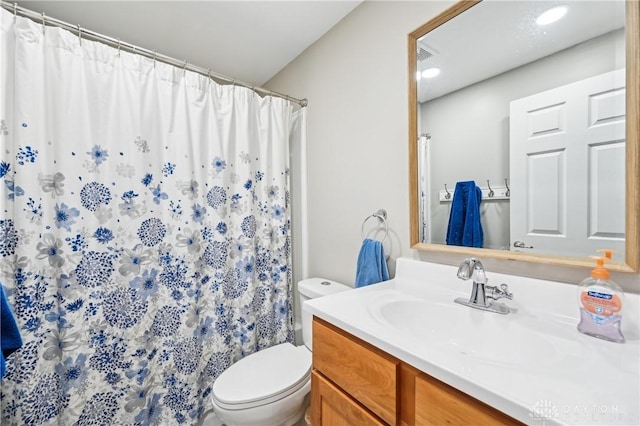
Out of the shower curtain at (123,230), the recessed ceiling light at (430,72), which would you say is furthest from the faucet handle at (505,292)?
the shower curtain at (123,230)

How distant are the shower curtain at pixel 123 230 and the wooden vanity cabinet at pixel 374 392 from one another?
840 millimetres

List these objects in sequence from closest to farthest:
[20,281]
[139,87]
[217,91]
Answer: [20,281] → [139,87] → [217,91]

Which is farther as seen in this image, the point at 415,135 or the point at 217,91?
the point at 217,91

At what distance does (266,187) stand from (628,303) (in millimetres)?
1597

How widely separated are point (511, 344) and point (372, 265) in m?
0.59

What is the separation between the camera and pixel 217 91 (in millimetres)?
1546

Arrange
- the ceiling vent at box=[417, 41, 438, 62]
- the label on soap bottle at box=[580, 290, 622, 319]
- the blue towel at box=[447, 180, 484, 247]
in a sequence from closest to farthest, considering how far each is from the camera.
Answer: the label on soap bottle at box=[580, 290, 622, 319] < the blue towel at box=[447, 180, 484, 247] < the ceiling vent at box=[417, 41, 438, 62]

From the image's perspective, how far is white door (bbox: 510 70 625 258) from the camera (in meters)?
0.73

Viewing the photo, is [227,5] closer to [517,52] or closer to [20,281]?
[517,52]

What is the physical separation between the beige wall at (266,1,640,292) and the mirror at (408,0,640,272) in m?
0.07

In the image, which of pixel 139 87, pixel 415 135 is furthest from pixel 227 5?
pixel 415 135

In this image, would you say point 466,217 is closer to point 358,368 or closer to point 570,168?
point 570,168

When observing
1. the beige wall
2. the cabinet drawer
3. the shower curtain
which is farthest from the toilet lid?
the beige wall

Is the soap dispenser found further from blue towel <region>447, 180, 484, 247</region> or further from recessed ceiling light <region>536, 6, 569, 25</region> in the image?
recessed ceiling light <region>536, 6, 569, 25</region>
